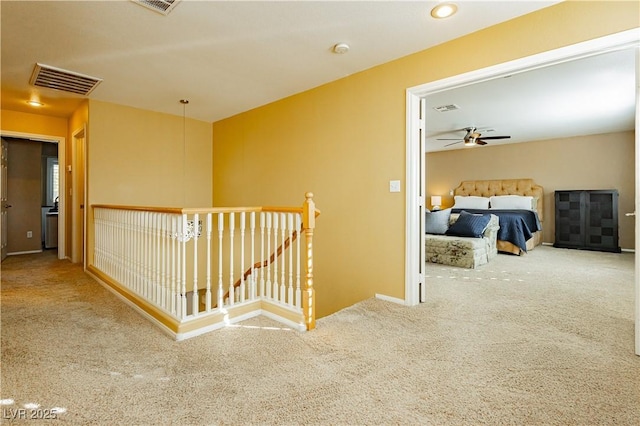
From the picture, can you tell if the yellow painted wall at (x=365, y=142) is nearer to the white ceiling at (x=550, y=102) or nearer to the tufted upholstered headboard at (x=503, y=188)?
the white ceiling at (x=550, y=102)

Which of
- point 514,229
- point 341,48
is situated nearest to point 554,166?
point 514,229

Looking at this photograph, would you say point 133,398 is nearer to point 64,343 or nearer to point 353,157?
point 64,343

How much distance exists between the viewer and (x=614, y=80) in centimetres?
363

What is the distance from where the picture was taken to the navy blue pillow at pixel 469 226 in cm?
492

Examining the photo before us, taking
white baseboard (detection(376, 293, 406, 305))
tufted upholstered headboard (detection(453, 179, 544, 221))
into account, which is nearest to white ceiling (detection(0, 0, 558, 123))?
A: white baseboard (detection(376, 293, 406, 305))

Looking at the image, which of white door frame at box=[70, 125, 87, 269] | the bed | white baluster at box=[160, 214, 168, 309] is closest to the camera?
white baluster at box=[160, 214, 168, 309]

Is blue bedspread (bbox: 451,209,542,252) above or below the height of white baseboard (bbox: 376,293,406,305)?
above

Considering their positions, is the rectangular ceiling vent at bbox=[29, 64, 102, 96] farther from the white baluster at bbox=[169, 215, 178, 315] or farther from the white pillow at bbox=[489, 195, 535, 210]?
the white pillow at bbox=[489, 195, 535, 210]

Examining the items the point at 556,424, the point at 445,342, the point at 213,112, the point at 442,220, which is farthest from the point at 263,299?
the point at 442,220

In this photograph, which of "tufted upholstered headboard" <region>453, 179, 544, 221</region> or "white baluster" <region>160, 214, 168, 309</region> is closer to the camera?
"white baluster" <region>160, 214, 168, 309</region>

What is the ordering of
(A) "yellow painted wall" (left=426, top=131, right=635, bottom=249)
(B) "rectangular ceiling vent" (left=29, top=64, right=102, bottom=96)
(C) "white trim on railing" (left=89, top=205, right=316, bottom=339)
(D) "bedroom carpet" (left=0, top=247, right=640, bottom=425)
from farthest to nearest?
(A) "yellow painted wall" (left=426, top=131, right=635, bottom=249) < (B) "rectangular ceiling vent" (left=29, top=64, right=102, bottom=96) < (C) "white trim on railing" (left=89, top=205, right=316, bottom=339) < (D) "bedroom carpet" (left=0, top=247, right=640, bottom=425)

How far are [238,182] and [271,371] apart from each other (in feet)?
11.7

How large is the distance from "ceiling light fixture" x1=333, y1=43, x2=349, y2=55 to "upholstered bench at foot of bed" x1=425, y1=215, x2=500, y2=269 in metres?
3.26

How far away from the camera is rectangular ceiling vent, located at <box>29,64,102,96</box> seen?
10.5ft
